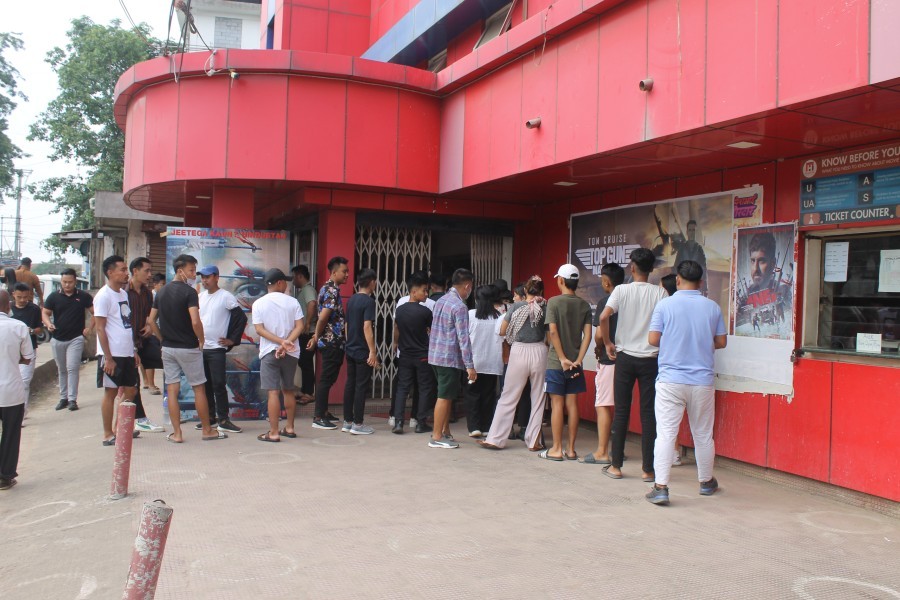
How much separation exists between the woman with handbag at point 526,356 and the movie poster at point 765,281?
172 centimetres

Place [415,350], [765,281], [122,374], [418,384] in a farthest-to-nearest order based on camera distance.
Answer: [418,384], [415,350], [122,374], [765,281]

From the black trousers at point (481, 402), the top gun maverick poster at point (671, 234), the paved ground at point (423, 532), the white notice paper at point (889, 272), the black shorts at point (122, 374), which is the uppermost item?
the top gun maverick poster at point (671, 234)

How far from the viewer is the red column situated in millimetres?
8320

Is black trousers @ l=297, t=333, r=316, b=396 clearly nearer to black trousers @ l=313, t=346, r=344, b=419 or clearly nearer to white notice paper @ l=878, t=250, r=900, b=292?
black trousers @ l=313, t=346, r=344, b=419

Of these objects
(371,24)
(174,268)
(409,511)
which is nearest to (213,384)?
(174,268)

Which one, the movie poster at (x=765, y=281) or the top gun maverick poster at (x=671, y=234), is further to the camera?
the top gun maverick poster at (x=671, y=234)

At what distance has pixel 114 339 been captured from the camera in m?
6.39

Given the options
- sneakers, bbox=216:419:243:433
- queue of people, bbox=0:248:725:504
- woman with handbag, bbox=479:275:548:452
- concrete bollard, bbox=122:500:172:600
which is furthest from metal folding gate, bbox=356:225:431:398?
concrete bollard, bbox=122:500:172:600

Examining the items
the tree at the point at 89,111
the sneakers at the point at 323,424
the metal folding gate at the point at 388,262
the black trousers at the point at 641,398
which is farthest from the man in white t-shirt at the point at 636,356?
the tree at the point at 89,111

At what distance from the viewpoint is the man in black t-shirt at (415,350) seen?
7.16 metres

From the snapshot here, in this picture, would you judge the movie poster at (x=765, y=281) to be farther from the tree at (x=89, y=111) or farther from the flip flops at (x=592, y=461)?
the tree at (x=89, y=111)

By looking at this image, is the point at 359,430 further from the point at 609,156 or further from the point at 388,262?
the point at 609,156

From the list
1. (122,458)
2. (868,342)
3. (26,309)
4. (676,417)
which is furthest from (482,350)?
(26,309)

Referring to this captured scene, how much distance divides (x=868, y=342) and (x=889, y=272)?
0.53 meters
